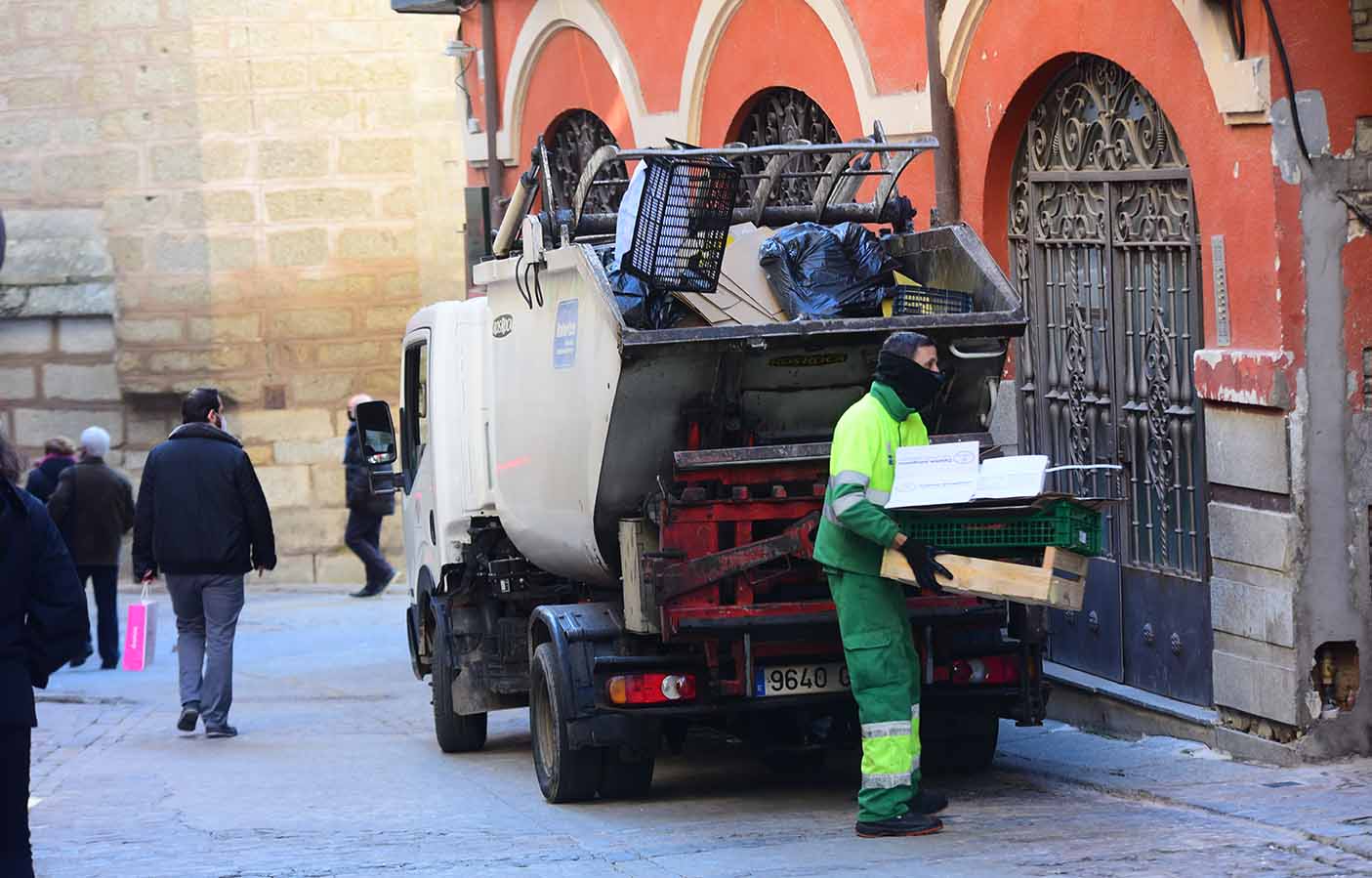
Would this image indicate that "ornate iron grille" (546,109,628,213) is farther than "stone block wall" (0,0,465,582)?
No

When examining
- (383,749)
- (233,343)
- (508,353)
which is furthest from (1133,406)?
(233,343)

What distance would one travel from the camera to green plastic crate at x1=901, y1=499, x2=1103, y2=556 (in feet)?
23.6

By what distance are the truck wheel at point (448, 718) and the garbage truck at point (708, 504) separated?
1237 mm

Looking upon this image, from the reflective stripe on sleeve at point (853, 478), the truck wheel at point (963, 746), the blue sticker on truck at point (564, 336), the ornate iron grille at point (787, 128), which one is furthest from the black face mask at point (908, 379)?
the ornate iron grille at point (787, 128)

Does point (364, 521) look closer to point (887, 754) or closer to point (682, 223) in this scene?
point (682, 223)

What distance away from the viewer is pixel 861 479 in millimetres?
7398

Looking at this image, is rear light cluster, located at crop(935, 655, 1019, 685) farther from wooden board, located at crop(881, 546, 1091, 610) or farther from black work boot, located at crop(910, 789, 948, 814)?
wooden board, located at crop(881, 546, 1091, 610)

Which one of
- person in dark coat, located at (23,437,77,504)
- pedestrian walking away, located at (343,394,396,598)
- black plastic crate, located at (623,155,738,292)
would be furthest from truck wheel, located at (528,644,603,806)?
pedestrian walking away, located at (343,394,396,598)

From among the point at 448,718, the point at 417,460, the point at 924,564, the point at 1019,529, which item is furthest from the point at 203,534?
the point at 1019,529

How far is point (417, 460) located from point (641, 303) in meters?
3.29

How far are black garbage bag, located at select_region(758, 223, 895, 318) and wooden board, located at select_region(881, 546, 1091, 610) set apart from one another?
1.71 m

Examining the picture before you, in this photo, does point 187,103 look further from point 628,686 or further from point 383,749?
point 628,686

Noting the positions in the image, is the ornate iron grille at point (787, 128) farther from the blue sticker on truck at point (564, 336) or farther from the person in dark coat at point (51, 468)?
the person in dark coat at point (51, 468)

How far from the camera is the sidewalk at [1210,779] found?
731 cm
